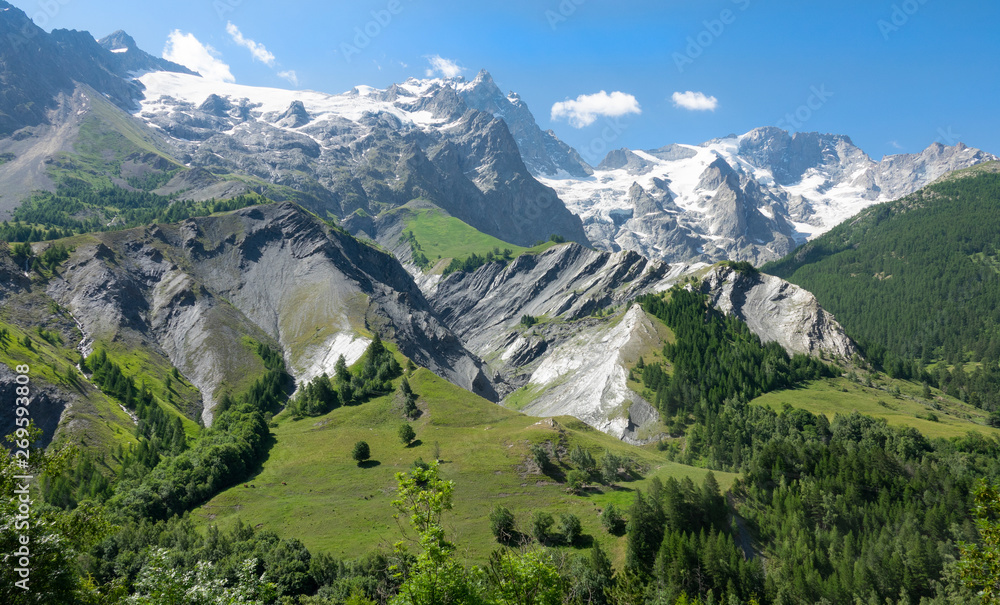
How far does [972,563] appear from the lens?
69.6 ft

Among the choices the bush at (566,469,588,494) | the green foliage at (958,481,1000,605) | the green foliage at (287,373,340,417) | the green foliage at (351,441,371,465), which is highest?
the green foliage at (287,373,340,417)

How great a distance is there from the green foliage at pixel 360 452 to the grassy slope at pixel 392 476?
1627 mm

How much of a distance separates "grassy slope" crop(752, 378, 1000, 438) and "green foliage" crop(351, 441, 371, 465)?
404 ft

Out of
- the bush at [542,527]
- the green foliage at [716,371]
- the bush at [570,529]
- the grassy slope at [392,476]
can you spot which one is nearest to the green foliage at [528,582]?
the grassy slope at [392,476]

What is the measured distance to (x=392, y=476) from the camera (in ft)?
310

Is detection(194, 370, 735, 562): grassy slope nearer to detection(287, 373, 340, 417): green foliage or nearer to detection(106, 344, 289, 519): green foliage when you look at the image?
Answer: detection(287, 373, 340, 417): green foliage

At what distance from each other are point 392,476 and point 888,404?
A: 492 feet

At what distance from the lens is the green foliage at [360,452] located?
100875 millimetres

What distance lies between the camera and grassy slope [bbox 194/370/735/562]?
261ft

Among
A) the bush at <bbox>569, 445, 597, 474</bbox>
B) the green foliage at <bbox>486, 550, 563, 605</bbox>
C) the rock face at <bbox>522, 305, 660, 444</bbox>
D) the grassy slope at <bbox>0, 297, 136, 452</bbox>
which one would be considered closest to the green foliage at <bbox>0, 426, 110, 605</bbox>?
the green foliage at <bbox>486, 550, 563, 605</bbox>

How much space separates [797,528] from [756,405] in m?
72.3

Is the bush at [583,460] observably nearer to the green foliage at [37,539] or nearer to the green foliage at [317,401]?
the green foliage at [317,401]

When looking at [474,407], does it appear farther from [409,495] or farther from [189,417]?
[409,495]

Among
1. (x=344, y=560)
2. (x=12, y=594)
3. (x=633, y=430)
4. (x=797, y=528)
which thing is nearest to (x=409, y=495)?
(x=12, y=594)
